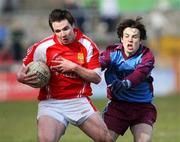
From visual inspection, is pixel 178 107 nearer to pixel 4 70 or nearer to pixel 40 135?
pixel 4 70

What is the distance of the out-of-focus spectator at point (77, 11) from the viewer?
93.3 feet

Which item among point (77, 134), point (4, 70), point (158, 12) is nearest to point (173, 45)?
point (158, 12)

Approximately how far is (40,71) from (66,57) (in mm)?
425

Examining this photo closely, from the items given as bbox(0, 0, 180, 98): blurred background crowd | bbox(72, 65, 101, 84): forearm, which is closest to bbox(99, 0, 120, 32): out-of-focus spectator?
bbox(0, 0, 180, 98): blurred background crowd

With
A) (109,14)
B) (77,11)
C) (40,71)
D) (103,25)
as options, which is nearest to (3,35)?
(77,11)

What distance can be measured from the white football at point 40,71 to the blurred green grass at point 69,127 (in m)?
4.86

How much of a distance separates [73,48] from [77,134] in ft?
20.2

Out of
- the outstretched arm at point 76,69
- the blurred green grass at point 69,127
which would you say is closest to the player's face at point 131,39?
the outstretched arm at point 76,69

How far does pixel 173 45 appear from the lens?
29.0m

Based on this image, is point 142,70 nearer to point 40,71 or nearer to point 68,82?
point 68,82

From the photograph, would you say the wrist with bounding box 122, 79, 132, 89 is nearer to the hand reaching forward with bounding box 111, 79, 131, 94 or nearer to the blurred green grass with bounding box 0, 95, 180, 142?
the hand reaching forward with bounding box 111, 79, 131, 94

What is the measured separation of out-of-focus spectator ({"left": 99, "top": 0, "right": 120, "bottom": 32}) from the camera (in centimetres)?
2883

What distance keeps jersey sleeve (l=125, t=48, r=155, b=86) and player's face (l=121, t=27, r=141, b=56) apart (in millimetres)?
200

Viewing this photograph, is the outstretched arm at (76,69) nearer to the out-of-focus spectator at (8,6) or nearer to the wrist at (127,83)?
the wrist at (127,83)
